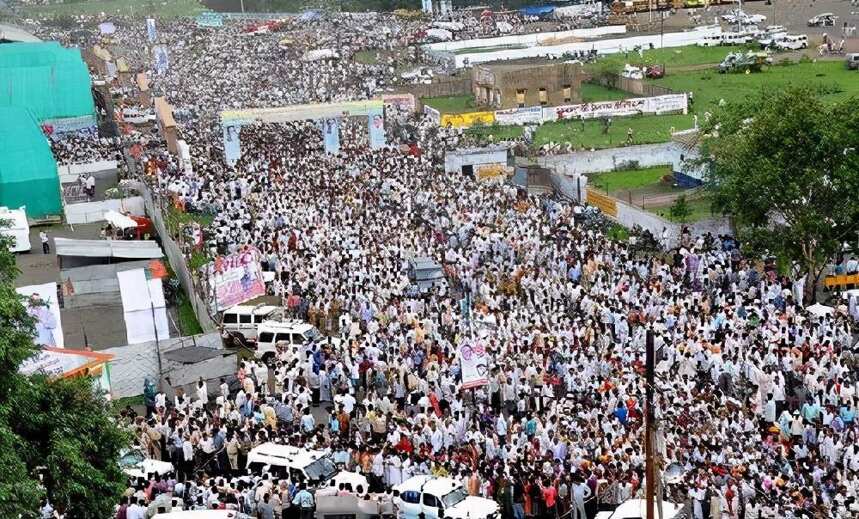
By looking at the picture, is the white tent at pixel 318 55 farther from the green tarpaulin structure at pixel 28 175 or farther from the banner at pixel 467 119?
the green tarpaulin structure at pixel 28 175

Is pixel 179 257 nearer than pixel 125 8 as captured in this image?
Yes

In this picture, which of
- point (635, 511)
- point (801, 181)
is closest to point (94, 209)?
point (801, 181)

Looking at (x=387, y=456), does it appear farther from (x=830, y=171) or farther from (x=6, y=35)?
(x=6, y=35)

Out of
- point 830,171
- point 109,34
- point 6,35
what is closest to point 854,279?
point 830,171

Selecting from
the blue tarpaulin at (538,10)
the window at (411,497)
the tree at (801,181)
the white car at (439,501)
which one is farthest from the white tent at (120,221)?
the blue tarpaulin at (538,10)

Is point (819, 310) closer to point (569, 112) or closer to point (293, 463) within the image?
point (293, 463)

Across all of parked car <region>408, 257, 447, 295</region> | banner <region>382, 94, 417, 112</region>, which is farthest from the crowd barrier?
parked car <region>408, 257, 447, 295</region>

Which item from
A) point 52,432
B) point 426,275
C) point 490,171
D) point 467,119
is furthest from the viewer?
point 467,119
